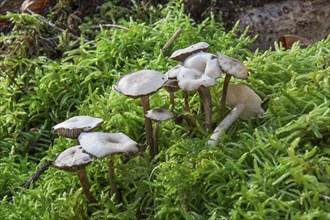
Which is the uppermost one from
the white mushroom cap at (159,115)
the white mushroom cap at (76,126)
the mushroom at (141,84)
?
the mushroom at (141,84)

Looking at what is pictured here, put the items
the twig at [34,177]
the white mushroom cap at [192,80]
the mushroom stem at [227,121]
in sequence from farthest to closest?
the twig at [34,177], the mushroom stem at [227,121], the white mushroom cap at [192,80]

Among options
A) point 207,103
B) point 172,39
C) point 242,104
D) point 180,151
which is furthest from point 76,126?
point 172,39

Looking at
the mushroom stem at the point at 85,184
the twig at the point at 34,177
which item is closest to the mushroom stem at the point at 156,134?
the mushroom stem at the point at 85,184

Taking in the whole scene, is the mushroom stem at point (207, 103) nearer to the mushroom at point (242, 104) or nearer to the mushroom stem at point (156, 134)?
the mushroom at point (242, 104)

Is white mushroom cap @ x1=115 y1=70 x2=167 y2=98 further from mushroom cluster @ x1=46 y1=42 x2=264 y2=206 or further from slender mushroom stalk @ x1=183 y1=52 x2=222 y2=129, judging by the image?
slender mushroom stalk @ x1=183 y1=52 x2=222 y2=129

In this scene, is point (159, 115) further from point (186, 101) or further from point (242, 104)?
point (242, 104)

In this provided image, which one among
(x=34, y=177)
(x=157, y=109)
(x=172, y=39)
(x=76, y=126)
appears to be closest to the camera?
(x=76, y=126)
